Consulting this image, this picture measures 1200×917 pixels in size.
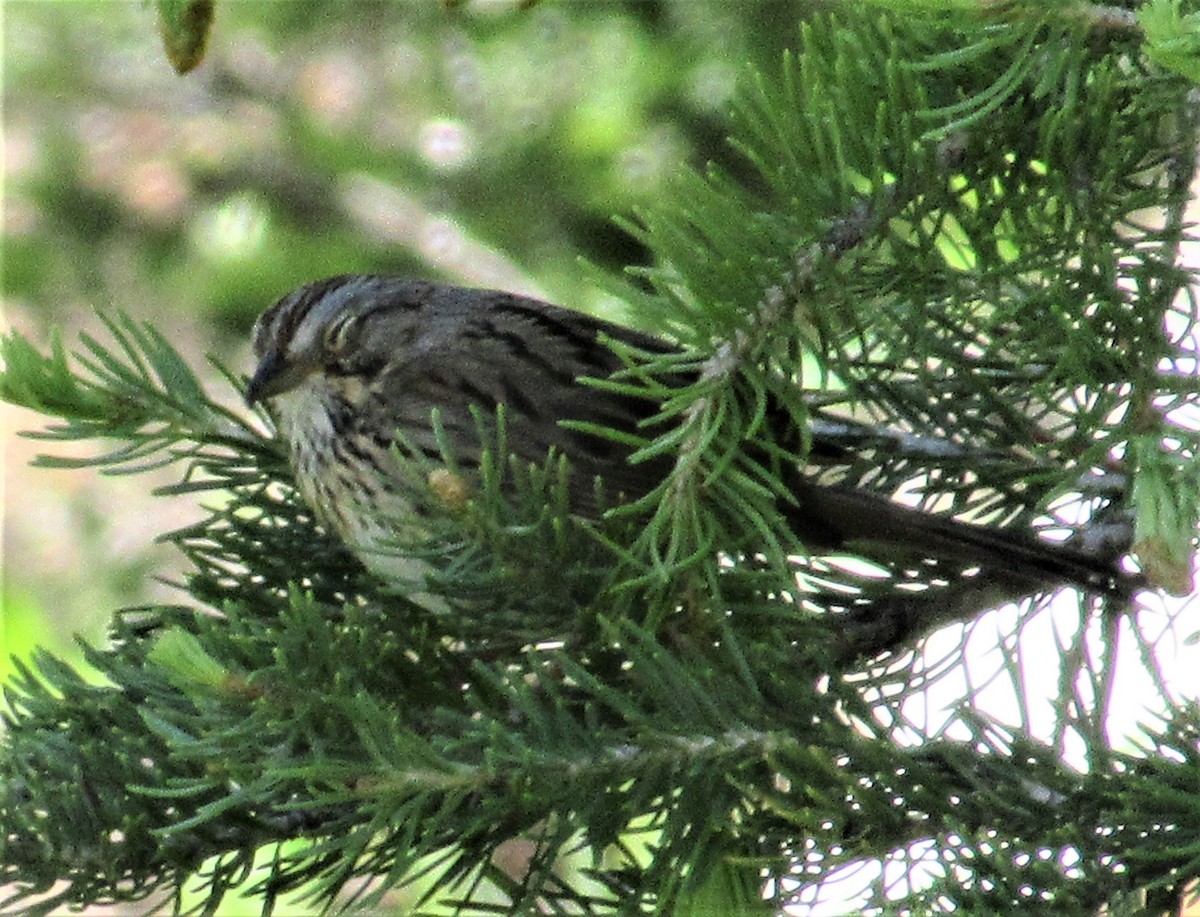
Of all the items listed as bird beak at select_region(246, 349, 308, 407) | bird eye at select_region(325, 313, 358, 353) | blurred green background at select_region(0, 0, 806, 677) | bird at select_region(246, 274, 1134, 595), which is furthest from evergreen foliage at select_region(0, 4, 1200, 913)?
blurred green background at select_region(0, 0, 806, 677)

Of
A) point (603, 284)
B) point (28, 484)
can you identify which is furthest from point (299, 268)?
point (603, 284)

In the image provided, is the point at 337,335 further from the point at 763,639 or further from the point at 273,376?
the point at 763,639

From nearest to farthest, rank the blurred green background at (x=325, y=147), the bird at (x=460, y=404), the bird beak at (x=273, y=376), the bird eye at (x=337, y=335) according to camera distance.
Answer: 1. the bird at (x=460, y=404)
2. the bird beak at (x=273, y=376)
3. the bird eye at (x=337, y=335)
4. the blurred green background at (x=325, y=147)

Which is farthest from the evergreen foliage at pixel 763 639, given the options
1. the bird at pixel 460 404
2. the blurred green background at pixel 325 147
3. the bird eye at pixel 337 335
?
the blurred green background at pixel 325 147

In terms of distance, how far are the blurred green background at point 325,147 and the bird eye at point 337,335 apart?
0.74 metres

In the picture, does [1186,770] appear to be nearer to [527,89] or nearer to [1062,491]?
[1062,491]

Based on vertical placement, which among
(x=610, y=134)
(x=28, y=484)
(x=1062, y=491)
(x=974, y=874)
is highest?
(x=28, y=484)

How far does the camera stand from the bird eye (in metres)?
2.27

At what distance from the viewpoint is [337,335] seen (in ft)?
7.47

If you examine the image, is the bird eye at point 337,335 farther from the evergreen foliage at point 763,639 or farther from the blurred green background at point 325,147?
the evergreen foliage at point 763,639

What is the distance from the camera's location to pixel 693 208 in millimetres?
1133

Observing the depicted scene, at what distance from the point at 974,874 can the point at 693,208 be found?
487 millimetres

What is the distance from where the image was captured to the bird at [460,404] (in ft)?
5.39

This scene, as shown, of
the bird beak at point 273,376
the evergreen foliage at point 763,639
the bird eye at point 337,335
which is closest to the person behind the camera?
the evergreen foliage at point 763,639
